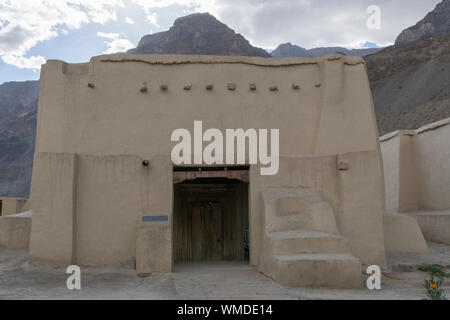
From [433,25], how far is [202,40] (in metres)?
36.3

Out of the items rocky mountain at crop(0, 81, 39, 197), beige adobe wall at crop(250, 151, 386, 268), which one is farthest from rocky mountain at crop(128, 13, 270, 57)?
beige adobe wall at crop(250, 151, 386, 268)

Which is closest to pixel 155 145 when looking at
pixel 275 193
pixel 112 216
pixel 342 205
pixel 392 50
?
pixel 112 216

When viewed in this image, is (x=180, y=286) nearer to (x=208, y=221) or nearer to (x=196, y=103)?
(x=196, y=103)

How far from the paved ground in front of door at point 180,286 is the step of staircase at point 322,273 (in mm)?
177

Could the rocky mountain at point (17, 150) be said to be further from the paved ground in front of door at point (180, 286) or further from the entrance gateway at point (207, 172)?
the paved ground in front of door at point (180, 286)

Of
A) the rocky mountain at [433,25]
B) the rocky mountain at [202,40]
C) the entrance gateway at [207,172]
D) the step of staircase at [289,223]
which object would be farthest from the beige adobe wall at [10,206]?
the rocky mountain at [433,25]

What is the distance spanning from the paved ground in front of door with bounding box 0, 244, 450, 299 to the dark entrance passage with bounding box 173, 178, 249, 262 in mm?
4733

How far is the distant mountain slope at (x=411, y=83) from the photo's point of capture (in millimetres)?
29027

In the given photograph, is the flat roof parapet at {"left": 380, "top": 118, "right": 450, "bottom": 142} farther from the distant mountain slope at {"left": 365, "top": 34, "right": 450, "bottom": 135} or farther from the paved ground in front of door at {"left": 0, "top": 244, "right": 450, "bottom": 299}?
the distant mountain slope at {"left": 365, "top": 34, "right": 450, "bottom": 135}

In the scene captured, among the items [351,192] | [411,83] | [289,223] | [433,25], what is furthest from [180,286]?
[433,25]

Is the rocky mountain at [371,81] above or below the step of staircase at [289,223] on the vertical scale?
Result: above

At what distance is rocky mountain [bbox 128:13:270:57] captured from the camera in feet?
217

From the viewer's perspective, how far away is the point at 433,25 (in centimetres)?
6025

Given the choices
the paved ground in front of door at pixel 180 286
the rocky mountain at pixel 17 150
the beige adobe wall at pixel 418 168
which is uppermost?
the rocky mountain at pixel 17 150
